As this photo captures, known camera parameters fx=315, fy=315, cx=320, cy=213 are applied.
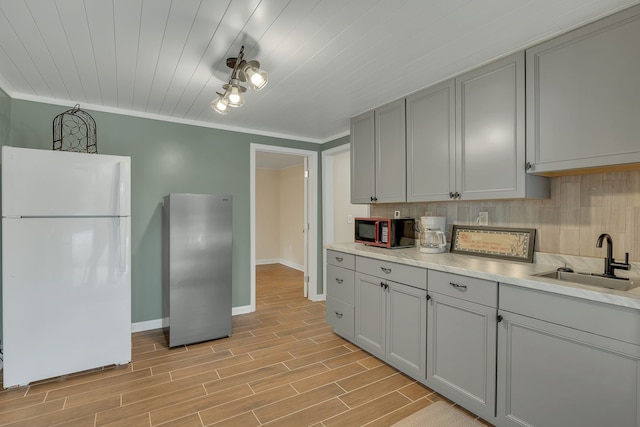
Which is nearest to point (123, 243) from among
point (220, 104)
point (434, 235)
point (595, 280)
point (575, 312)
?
point (220, 104)

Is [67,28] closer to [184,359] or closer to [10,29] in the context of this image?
[10,29]

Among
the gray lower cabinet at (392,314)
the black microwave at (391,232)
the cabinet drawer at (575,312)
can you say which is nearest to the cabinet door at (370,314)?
the gray lower cabinet at (392,314)

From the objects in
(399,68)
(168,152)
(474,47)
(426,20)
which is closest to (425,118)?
(399,68)

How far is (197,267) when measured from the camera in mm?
3043

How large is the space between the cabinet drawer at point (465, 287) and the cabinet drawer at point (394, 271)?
0.08 meters

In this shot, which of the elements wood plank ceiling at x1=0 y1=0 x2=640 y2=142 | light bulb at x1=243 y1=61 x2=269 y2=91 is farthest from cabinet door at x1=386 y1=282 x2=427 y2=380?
light bulb at x1=243 y1=61 x2=269 y2=91

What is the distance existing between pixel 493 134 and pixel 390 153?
37.4 inches

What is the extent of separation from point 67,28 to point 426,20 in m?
2.02

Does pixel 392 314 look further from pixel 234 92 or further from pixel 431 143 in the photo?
pixel 234 92

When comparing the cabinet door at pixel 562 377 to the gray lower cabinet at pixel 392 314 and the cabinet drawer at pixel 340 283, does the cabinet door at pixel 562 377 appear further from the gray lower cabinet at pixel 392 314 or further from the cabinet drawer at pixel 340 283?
the cabinet drawer at pixel 340 283

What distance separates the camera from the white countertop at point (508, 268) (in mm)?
1412

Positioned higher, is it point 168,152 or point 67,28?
point 67,28

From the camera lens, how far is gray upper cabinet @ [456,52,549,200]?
2.02 m

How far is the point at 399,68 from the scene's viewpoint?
229 centimetres
